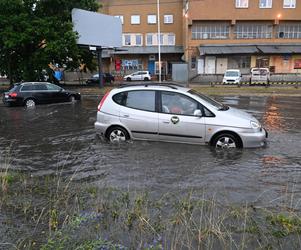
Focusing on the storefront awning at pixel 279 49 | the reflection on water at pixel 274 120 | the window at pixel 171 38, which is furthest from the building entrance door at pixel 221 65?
the reflection on water at pixel 274 120

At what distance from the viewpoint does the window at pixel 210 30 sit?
56688 millimetres

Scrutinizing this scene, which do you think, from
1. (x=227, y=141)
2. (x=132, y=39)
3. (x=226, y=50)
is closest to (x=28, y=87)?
(x=227, y=141)

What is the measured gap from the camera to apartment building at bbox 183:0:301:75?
182 ft

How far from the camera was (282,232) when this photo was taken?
14.4 ft

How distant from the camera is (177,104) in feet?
30.8

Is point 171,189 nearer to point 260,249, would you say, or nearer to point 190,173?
point 190,173

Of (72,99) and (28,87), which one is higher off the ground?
(28,87)

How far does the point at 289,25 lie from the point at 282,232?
195ft

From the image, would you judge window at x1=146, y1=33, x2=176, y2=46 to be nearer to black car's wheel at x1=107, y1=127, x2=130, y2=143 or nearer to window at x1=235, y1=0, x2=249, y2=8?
window at x1=235, y1=0, x2=249, y2=8

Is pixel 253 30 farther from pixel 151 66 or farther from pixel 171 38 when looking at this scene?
pixel 151 66

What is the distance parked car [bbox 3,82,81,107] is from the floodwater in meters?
9.46

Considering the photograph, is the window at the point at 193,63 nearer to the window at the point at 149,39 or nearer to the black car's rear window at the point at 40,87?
the window at the point at 149,39

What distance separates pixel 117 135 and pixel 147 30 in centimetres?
5792

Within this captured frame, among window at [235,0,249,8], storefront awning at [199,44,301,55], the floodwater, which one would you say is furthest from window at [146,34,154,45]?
the floodwater
